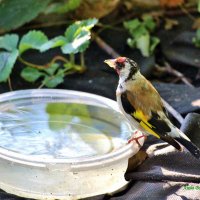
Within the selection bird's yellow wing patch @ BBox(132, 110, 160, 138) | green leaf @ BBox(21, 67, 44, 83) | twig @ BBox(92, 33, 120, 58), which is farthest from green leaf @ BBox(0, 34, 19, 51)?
bird's yellow wing patch @ BBox(132, 110, 160, 138)

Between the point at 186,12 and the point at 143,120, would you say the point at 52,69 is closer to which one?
the point at 143,120

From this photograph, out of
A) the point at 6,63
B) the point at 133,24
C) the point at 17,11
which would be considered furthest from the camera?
the point at 133,24

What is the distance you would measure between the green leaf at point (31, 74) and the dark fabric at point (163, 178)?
2.52ft

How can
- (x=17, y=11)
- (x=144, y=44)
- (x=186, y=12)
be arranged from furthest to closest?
(x=186, y=12), (x=144, y=44), (x=17, y=11)

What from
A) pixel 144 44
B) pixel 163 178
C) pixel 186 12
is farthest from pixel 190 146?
pixel 186 12

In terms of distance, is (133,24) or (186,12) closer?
(133,24)

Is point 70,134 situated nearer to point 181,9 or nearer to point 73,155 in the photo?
point 73,155

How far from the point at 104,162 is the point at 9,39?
3.39 feet

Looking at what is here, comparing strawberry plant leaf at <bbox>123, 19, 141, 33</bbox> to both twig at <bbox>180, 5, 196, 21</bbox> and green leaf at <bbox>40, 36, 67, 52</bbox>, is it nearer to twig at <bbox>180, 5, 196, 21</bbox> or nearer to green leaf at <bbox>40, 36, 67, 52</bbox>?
twig at <bbox>180, 5, 196, 21</bbox>

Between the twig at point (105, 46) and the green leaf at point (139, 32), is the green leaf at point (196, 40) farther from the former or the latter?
the twig at point (105, 46)

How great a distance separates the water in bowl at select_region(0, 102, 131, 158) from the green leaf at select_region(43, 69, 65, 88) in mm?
228

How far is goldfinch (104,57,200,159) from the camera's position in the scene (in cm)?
220

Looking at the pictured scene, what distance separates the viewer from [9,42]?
287cm

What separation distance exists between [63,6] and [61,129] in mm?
992
